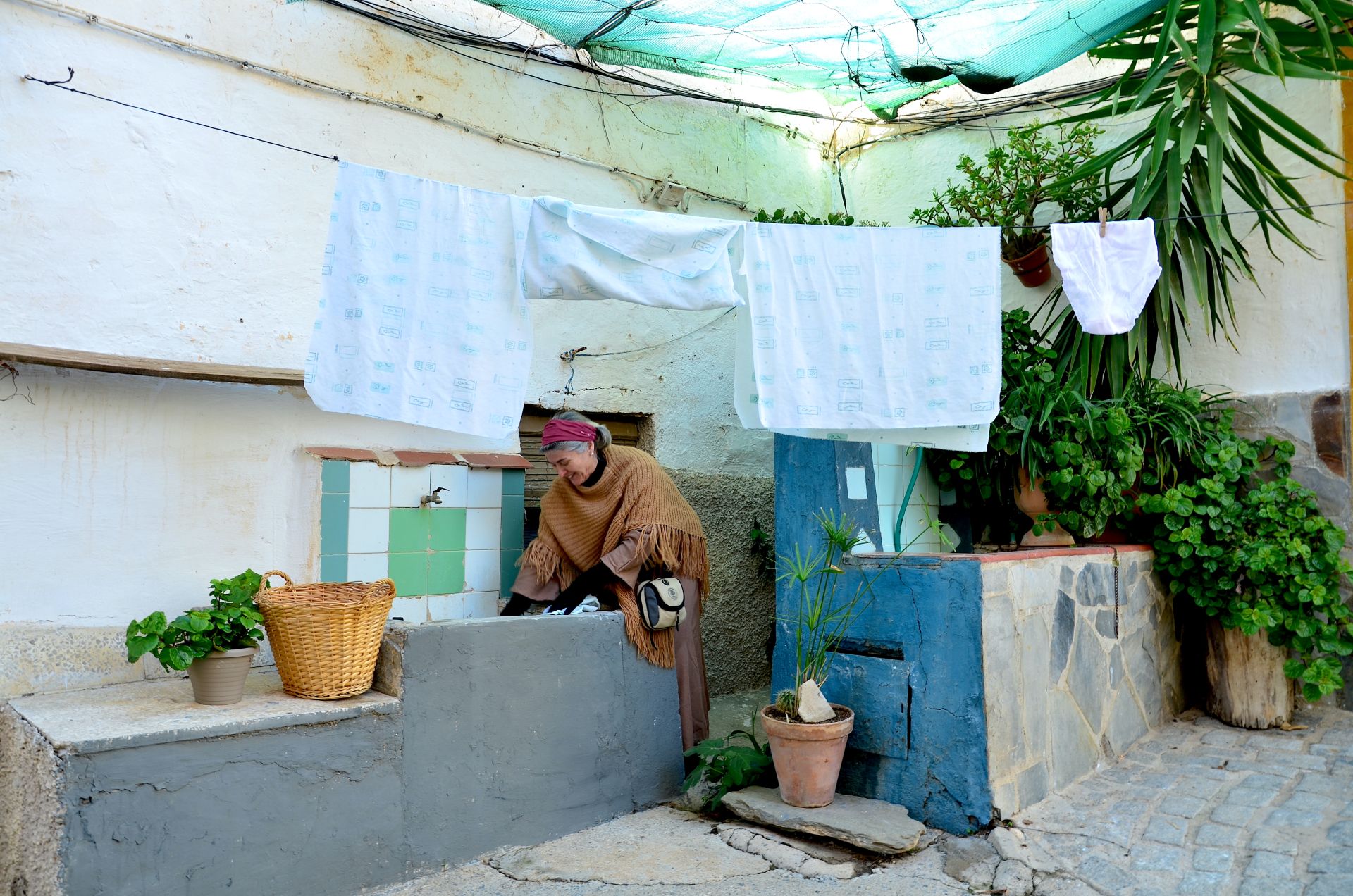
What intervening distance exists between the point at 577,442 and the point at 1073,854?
2.43m

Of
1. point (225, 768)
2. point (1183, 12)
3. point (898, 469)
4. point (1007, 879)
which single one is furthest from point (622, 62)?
point (1007, 879)

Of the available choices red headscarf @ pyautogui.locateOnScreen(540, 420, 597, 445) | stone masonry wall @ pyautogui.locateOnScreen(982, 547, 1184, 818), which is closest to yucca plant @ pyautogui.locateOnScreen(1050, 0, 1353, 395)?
stone masonry wall @ pyautogui.locateOnScreen(982, 547, 1184, 818)

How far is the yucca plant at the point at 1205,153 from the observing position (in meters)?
4.39

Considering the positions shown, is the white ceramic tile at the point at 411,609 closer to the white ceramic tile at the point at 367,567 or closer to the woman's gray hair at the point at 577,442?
the white ceramic tile at the point at 367,567

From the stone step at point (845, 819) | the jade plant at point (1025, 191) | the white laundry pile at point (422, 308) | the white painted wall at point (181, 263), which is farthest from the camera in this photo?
the jade plant at point (1025, 191)

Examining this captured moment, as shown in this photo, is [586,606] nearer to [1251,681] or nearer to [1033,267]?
[1251,681]

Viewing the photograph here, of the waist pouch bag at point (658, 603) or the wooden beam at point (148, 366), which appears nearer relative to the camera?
the wooden beam at point (148, 366)

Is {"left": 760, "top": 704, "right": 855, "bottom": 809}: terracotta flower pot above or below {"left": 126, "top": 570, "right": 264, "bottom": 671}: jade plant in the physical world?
below

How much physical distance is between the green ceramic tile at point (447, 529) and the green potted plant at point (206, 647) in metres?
1.25

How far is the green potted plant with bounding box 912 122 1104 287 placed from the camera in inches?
209

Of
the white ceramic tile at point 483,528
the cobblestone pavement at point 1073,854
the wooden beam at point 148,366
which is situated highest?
the wooden beam at point 148,366

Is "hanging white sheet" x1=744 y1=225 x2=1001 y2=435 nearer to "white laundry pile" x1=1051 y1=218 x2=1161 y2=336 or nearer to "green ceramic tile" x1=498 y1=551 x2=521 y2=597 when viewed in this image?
"white laundry pile" x1=1051 y1=218 x2=1161 y2=336

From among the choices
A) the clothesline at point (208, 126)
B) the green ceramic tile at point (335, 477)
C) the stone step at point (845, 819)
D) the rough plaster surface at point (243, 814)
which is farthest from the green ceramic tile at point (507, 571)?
the clothesline at point (208, 126)

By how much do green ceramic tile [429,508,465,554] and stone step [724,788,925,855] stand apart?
5.64ft
